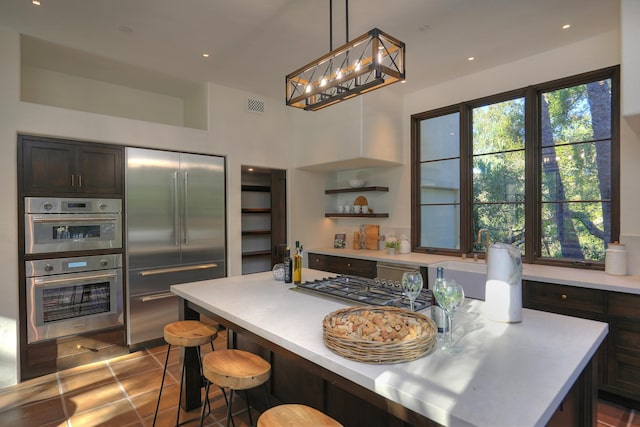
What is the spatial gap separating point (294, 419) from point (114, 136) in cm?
323

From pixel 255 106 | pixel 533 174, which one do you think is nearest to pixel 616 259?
pixel 533 174

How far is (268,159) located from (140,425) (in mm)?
3168

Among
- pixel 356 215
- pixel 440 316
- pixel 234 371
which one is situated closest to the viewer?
pixel 440 316

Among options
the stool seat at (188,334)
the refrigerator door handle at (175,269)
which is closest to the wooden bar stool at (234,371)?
the stool seat at (188,334)

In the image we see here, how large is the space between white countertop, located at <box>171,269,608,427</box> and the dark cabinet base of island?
54 mm

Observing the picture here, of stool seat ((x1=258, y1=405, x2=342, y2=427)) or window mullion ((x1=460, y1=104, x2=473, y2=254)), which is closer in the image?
stool seat ((x1=258, y1=405, x2=342, y2=427))

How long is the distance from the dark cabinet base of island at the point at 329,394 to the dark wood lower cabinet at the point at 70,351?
1442 millimetres

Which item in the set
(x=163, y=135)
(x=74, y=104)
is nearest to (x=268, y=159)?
(x=163, y=135)

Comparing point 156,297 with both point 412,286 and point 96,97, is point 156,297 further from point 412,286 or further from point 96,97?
A: point 412,286

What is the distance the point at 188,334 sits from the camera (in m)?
2.11

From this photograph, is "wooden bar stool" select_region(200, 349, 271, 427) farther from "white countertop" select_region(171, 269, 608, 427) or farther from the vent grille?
the vent grille

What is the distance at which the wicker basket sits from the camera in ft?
3.88

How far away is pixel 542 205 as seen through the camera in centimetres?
337

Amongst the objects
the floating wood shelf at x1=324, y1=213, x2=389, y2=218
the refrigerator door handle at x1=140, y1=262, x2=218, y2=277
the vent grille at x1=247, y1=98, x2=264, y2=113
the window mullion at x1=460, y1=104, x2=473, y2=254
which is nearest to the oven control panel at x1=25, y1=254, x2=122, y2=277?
the refrigerator door handle at x1=140, y1=262, x2=218, y2=277
